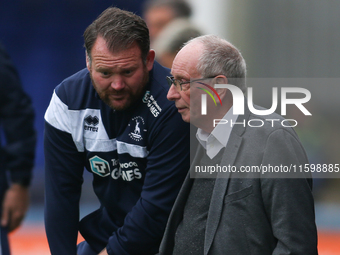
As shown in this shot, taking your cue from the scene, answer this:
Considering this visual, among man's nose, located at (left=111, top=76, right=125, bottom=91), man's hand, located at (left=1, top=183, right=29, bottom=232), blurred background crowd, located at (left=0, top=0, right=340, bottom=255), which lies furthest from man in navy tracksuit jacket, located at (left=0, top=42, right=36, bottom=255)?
blurred background crowd, located at (left=0, top=0, right=340, bottom=255)

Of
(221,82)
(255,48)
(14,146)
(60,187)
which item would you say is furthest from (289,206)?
(255,48)

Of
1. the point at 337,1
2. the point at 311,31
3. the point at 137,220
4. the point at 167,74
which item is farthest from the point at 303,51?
the point at 137,220

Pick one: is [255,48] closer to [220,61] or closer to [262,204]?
[220,61]

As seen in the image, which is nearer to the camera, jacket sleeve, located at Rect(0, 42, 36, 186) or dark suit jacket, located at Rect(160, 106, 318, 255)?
jacket sleeve, located at Rect(0, 42, 36, 186)

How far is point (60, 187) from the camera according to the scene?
2.83m

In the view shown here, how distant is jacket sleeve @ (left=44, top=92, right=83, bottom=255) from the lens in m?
2.78

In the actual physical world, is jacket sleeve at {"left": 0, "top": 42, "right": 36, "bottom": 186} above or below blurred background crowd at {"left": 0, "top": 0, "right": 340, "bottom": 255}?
below

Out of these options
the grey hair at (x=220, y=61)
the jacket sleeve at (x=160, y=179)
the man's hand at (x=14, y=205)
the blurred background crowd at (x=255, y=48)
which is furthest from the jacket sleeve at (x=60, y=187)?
the blurred background crowd at (x=255, y=48)

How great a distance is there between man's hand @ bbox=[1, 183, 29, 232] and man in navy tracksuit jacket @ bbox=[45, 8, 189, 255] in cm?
99

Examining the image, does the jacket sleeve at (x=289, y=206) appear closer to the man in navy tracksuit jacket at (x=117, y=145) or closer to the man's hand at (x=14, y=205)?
the man in navy tracksuit jacket at (x=117, y=145)

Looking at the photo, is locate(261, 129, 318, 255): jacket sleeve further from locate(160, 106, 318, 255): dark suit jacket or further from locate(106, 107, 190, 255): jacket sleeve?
locate(106, 107, 190, 255): jacket sleeve

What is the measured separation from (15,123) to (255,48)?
5.15m

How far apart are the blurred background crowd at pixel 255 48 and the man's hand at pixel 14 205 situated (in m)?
4.49

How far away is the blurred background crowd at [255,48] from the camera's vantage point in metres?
6.09
